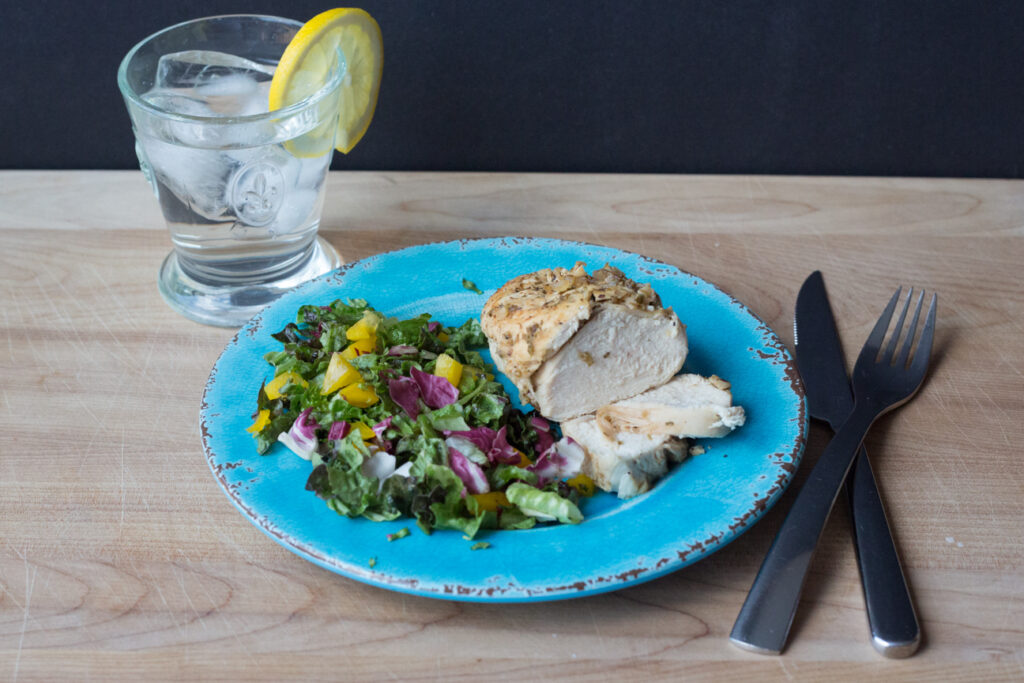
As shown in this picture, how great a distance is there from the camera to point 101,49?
259cm

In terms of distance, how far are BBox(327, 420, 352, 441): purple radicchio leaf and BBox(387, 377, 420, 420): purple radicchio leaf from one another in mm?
102

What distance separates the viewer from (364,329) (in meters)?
1.81

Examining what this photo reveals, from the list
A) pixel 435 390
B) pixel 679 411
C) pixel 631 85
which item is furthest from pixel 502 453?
pixel 631 85

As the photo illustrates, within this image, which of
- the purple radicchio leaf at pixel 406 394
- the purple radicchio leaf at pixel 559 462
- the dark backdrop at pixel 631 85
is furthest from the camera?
the dark backdrop at pixel 631 85

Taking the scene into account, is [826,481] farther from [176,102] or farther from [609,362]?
[176,102]

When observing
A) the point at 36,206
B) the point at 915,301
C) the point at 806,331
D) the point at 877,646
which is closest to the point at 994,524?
the point at 877,646

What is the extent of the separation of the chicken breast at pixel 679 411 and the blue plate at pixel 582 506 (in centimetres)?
6

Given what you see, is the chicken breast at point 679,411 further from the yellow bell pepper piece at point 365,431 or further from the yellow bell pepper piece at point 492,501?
the yellow bell pepper piece at point 365,431

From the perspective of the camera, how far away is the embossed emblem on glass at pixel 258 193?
1930mm

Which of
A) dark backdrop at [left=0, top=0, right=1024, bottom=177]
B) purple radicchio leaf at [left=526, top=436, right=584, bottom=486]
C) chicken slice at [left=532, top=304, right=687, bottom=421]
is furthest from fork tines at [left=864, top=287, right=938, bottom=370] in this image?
dark backdrop at [left=0, top=0, right=1024, bottom=177]

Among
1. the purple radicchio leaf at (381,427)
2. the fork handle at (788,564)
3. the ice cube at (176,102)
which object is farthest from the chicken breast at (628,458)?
the ice cube at (176,102)

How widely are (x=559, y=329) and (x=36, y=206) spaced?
1.64m

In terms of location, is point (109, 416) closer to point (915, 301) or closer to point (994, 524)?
point (994, 524)

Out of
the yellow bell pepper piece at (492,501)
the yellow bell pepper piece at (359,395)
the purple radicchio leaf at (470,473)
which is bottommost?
the yellow bell pepper piece at (359,395)
